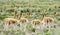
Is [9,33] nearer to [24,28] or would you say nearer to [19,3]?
[24,28]

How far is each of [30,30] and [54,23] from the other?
1281mm

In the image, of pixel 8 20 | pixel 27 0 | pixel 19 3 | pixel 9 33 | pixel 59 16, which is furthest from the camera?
pixel 27 0

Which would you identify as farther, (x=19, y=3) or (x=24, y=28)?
(x=19, y=3)

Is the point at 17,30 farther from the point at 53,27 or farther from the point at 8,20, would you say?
the point at 53,27

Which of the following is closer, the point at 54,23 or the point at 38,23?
the point at 38,23

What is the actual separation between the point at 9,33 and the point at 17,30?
1.25ft

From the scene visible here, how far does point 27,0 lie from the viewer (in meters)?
14.1

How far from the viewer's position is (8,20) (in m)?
8.05

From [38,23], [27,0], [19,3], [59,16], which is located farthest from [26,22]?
[27,0]

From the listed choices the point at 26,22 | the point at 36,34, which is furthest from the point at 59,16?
the point at 36,34

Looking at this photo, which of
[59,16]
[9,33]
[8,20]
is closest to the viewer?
[9,33]

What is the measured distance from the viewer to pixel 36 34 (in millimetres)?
7613

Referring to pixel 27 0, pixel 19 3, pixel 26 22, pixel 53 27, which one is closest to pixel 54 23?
pixel 53 27

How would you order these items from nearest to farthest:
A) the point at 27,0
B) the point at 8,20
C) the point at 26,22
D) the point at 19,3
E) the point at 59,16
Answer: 1. the point at 8,20
2. the point at 26,22
3. the point at 59,16
4. the point at 19,3
5. the point at 27,0
